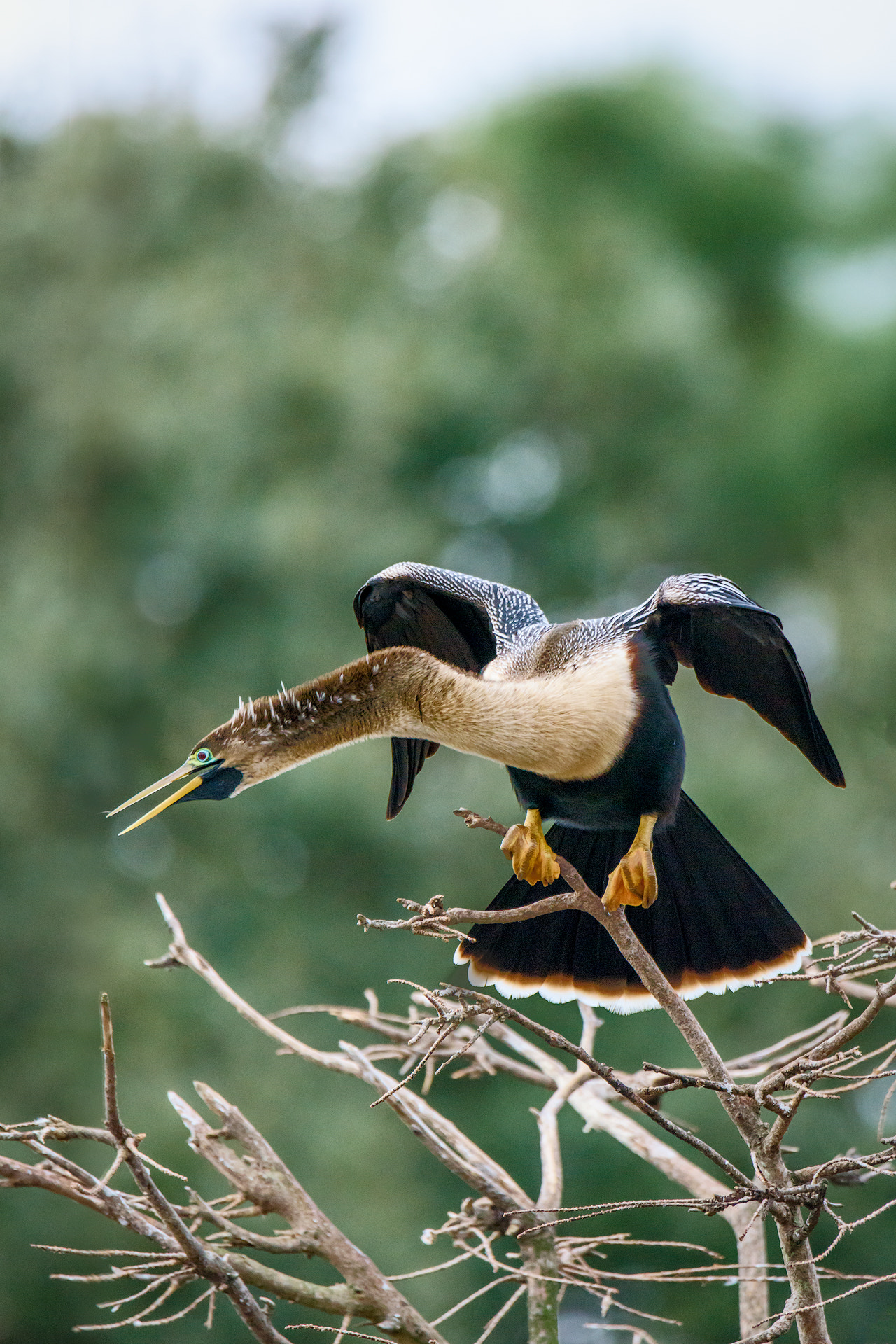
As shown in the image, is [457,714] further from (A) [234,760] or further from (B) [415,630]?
(B) [415,630]

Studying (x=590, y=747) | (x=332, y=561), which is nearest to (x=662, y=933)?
(x=590, y=747)

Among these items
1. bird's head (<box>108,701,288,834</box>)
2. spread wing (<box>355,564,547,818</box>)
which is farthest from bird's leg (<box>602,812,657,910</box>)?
bird's head (<box>108,701,288,834</box>)

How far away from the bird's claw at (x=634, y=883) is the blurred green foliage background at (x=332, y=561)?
3.53m

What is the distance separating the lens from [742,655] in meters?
2.74

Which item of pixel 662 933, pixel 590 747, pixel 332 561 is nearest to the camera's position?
pixel 590 747

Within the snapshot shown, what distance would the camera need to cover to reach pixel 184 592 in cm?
1020

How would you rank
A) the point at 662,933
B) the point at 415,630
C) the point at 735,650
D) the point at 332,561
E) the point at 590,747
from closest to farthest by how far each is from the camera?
the point at 590,747 < the point at 735,650 < the point at 662,933 < the point at 415,630 < the point at 332,561

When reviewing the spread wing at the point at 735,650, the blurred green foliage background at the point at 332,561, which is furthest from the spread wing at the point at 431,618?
the blurred green foliage background at the point at 332,561

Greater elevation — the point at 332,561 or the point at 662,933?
the point at 332,561

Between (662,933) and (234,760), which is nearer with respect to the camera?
(234,760)

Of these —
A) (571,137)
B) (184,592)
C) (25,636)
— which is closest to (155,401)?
(184,592)

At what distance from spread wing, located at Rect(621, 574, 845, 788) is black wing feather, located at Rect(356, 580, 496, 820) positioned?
52 centimetres

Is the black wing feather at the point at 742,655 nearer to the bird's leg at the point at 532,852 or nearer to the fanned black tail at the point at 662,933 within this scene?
the fanned black tail at the point at 662,933

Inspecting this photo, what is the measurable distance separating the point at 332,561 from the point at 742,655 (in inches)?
265
